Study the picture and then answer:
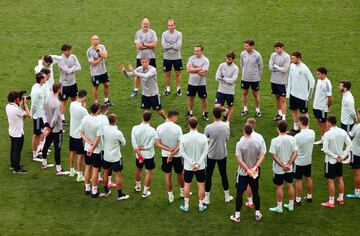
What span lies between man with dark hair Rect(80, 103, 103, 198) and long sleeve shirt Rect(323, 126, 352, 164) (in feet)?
14.5

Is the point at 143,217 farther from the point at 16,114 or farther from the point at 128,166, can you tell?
the point at 16,114

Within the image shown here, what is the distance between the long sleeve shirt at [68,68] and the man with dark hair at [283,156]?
20.2ft

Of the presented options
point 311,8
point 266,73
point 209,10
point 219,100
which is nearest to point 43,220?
point 219,100

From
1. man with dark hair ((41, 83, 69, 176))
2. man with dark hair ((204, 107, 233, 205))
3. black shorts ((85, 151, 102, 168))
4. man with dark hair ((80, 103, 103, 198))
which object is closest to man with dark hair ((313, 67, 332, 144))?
man with dark hair ((204, 107, 233, 205))

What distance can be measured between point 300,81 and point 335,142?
319 cm

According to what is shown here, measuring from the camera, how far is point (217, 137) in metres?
11.7

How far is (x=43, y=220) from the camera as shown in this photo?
1163cm

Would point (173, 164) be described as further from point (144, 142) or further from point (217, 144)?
point (217, 144)

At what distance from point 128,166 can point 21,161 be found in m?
2.51

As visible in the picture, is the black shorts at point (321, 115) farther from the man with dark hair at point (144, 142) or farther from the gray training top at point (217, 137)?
the man with dark hair at point (144, 142)

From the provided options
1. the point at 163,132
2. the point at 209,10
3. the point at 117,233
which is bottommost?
the point at 117,233

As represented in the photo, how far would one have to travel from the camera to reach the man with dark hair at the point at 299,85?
47.4ft

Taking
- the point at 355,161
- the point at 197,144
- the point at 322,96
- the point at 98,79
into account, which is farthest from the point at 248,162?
the point at 98,79

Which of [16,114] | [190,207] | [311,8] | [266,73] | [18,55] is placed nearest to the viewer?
[190,207]
